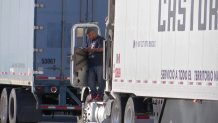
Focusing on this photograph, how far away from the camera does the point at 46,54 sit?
2484 cm

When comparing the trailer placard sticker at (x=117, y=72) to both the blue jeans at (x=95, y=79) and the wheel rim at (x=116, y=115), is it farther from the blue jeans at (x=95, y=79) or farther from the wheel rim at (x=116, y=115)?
the blue jeans at (x=95, y=79)

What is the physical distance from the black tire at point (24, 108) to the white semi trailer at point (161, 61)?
478 centimetres

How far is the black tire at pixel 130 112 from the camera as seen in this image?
725 inches

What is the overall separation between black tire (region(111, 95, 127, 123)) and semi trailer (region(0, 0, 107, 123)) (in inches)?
206

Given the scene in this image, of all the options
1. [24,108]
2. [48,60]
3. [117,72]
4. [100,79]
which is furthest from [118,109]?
[24,108]

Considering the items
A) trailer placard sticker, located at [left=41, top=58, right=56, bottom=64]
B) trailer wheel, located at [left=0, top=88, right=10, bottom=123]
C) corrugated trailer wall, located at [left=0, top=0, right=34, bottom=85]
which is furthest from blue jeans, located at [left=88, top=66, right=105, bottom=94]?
trailer wheel, located at [left=0, top=88, right=10, bottom=123]

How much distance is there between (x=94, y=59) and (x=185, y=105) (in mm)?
6822

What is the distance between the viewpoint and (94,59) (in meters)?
22.5

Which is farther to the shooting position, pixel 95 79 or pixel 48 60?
pixel 48 60

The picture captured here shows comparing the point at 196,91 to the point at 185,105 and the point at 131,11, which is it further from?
the point at 131,11

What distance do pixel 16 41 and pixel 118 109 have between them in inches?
283

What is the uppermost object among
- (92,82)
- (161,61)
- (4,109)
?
(161,61)

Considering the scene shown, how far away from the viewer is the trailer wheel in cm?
2659

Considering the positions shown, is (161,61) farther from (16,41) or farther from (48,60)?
(16,41)
